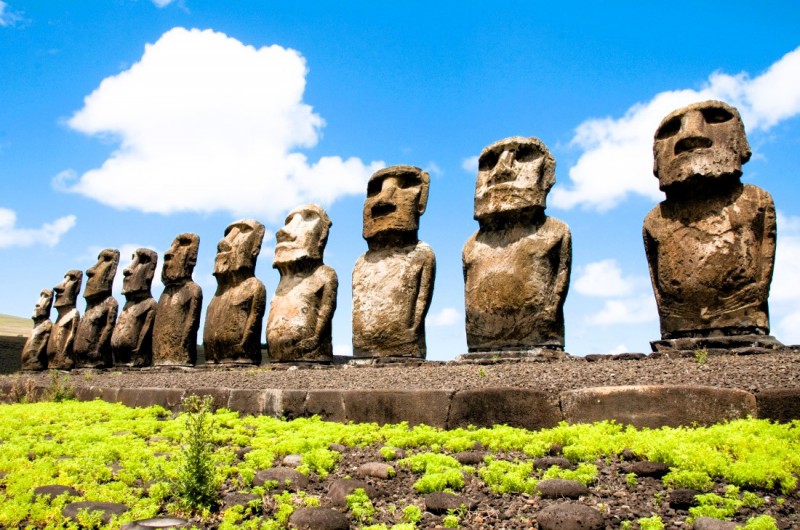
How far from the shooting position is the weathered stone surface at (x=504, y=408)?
4.95 meters

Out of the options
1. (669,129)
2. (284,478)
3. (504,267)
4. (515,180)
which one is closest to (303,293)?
(504,267)

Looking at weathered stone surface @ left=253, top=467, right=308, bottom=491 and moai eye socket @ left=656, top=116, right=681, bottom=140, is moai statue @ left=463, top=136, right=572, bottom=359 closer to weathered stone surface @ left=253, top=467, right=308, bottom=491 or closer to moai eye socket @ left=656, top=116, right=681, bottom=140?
moai eye socket @ left=656, top=116, right=681, bottom=140

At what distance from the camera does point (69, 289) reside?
60.0 feet

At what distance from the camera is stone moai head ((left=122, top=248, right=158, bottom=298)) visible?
48.3 ft

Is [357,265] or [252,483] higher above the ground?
[357,265]

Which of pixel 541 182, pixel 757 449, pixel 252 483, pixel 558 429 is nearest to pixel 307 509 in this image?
pixel 252 483

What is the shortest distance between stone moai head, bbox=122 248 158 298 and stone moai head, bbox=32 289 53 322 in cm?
625

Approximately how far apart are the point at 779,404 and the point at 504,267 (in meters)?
4.45

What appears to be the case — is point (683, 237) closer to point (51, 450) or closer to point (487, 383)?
point (487, 383)

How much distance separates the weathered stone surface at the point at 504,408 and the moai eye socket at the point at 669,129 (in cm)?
436

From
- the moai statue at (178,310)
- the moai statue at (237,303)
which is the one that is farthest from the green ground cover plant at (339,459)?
the moai statue at (178,310)

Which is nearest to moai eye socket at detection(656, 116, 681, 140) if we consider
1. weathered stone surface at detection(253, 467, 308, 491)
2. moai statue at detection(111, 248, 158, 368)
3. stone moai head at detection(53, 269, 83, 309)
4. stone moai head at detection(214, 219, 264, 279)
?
weathered stone surface at detection(253, 467, 308, 491)

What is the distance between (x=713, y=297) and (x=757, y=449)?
3.94 m

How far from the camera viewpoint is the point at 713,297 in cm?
723
